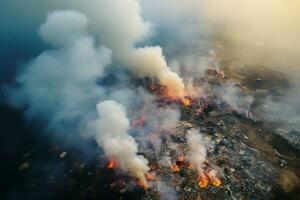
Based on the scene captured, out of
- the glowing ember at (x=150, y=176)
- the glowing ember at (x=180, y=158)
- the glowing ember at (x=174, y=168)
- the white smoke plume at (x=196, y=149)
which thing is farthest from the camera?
the glowing ember at (x=180, y=158)

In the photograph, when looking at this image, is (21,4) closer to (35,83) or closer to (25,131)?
(35,83)

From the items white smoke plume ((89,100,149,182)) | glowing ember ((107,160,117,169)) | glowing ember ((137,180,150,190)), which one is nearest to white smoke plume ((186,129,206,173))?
white smoke plume ((89,100,149,182))

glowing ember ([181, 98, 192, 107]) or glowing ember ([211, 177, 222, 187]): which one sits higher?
glowing ember ([181, 98, 192, 107])

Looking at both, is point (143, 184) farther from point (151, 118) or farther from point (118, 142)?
point (151, 118)

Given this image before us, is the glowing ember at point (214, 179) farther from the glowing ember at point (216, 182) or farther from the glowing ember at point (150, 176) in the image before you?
the glowing ember at point (150, 176)

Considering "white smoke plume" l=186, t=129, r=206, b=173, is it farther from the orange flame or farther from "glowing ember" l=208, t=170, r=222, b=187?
"glowing ember" l=208, t=170, r=222, b=187

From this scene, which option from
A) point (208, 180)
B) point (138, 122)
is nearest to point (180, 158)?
point (208, 180)

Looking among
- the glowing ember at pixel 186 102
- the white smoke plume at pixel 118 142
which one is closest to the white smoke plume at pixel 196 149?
the white smoke plume at pixel 118 142
